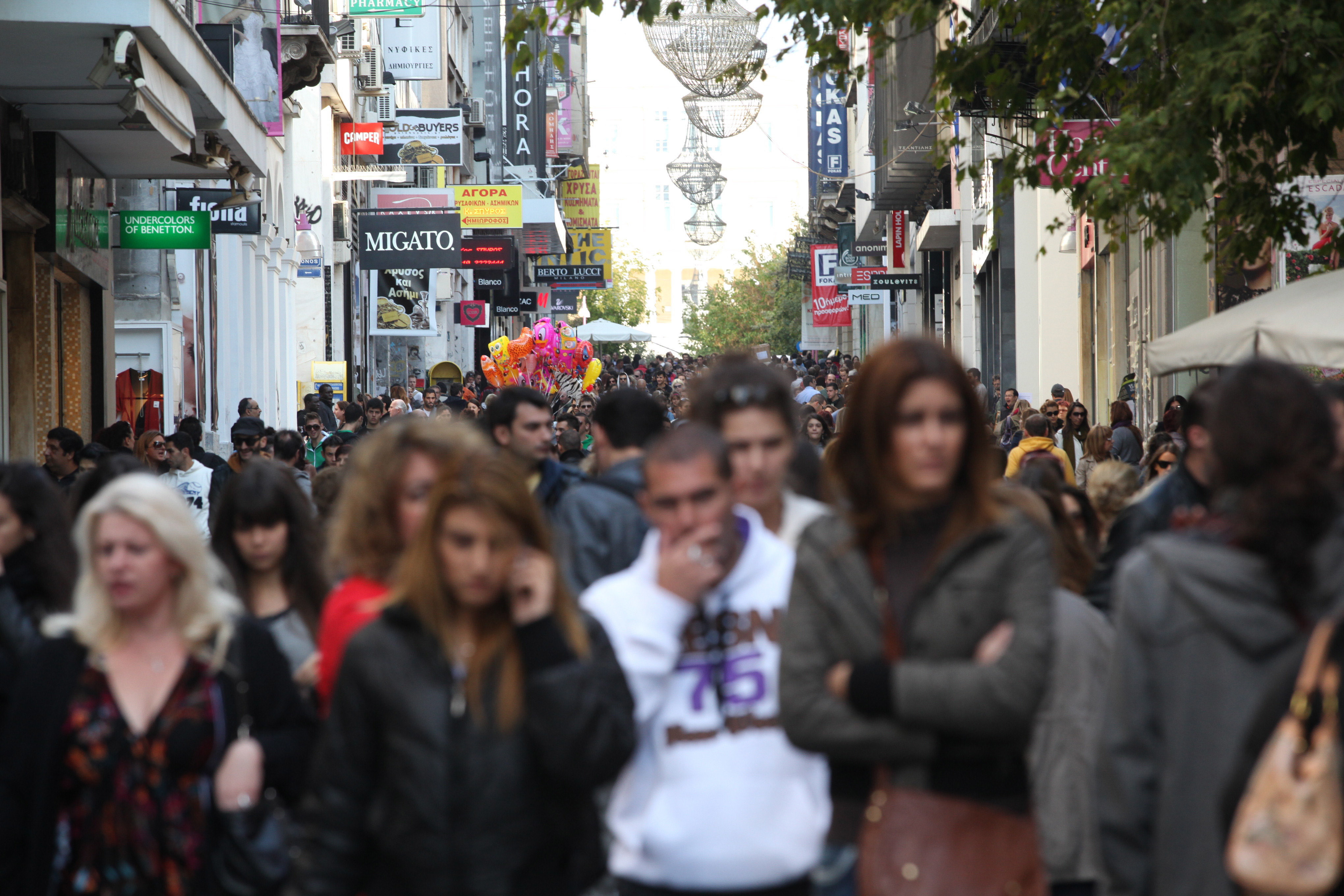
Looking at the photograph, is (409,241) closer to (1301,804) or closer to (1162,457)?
(1162,457)

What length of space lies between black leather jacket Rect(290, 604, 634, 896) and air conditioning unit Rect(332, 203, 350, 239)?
129ft

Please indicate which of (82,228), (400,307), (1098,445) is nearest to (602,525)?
(1098,445)

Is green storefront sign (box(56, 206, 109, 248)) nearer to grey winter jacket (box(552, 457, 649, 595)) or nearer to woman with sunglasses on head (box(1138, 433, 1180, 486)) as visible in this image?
woman with sunglasses on head (box(1138, 433, 1180, 486))

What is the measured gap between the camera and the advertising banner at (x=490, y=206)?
38406 millimetres

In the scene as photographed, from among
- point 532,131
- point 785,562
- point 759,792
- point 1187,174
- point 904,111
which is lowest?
point 759,792

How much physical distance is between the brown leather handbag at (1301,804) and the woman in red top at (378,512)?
6.26ft

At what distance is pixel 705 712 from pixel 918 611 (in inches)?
23.4

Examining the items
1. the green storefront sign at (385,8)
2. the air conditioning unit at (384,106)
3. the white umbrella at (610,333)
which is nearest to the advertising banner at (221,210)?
the green storefront sign at (385,8)

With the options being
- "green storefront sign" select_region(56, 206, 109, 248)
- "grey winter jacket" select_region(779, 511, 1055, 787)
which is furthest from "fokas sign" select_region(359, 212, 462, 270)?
"grey winter jacket" select_region(779, 511, 1055, 787)

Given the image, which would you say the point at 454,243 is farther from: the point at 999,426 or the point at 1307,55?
the point at 1307,55

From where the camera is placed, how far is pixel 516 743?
3.25 metres

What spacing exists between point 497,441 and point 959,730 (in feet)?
15.5

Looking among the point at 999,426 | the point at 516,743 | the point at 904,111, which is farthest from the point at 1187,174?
the point at 904,111

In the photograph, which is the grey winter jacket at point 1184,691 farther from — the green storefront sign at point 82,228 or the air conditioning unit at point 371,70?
the air conditioning unit at point 371,70
